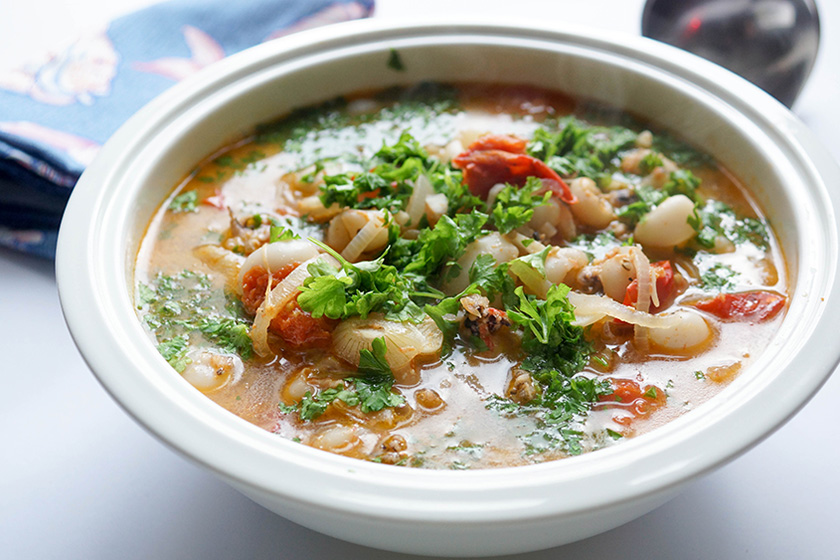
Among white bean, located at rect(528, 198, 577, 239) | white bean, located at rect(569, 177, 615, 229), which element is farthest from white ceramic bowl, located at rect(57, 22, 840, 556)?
white bean, located at rect(528, 198, 577, 239)

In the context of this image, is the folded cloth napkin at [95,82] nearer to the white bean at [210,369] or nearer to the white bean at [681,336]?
the white bean at [210,369]

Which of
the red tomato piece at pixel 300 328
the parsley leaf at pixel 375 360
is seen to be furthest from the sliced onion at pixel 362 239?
the parsley leaf at pixel 375 360

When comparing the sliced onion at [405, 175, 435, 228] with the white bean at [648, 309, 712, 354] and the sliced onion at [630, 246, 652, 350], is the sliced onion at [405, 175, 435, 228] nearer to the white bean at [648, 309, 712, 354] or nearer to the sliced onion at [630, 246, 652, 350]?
the sliced onion at [630, 246, 652, 350]

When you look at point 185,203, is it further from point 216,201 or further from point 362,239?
point 362,239

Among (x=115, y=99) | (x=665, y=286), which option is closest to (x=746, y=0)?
(x=665, y=286)

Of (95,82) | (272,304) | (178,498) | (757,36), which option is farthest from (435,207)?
(757,36)

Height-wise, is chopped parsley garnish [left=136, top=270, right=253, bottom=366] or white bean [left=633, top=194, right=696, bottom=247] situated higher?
white bean [left=633, top=194, right=696, bottom=247]
